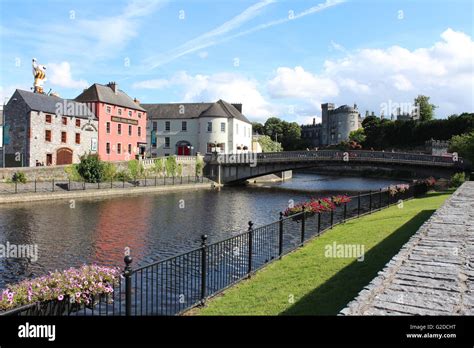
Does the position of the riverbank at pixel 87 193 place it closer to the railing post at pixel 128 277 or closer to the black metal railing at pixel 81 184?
the black metal railing at pixel 81 184

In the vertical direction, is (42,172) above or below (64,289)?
above

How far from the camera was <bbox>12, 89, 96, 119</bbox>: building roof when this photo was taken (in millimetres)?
45219

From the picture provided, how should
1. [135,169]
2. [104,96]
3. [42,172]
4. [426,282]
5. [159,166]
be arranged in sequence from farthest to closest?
[104,96] → [159,166] → [135,169] → [42,172] → [426,282]

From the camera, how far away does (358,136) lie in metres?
120

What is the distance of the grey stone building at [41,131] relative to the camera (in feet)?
147

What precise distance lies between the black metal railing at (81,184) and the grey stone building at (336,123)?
90711 millimetres

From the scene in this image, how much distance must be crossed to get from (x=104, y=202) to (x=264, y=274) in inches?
965

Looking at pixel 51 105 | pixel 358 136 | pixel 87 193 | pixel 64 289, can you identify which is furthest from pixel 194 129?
pixel 358 136

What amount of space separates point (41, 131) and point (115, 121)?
41.7 ft

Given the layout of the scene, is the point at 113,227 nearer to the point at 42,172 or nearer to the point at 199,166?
the point at 42,172

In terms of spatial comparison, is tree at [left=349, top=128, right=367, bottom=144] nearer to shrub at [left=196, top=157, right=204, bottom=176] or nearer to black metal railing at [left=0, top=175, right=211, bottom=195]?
shrub at [left=196, top=157, right=204, bottom=176]

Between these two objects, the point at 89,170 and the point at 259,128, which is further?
the point at 259,128

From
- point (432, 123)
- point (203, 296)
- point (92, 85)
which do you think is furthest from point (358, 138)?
point (203, 296)

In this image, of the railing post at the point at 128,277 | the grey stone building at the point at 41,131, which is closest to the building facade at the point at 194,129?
the grey stone building at the point at 41,131
